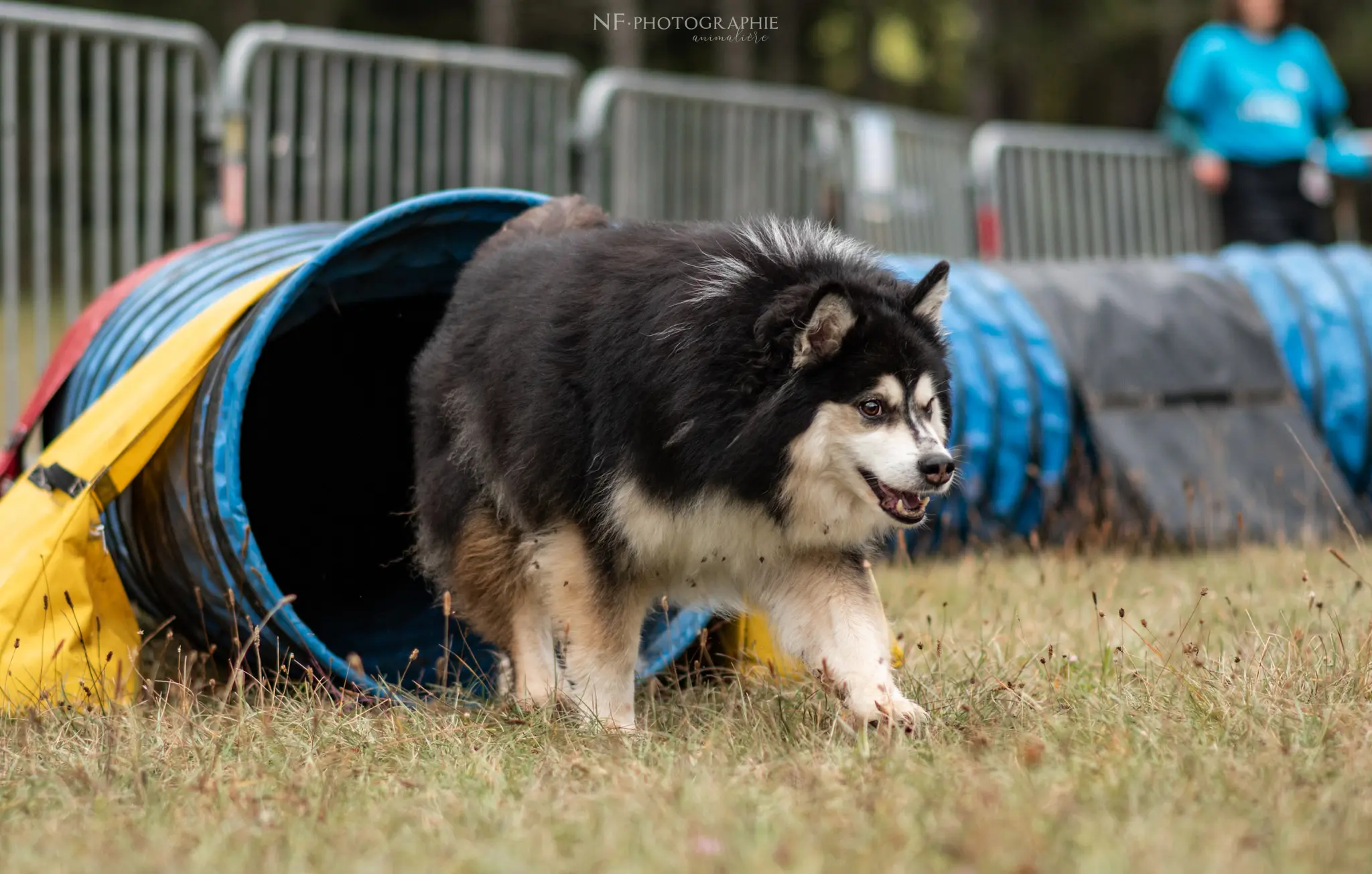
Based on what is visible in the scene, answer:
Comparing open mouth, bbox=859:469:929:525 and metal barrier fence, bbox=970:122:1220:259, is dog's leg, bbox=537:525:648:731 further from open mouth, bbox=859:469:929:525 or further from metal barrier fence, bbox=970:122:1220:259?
metal barrier fence, bbox=970:122:1220:259

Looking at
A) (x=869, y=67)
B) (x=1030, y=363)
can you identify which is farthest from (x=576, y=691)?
(x=869, y=67)

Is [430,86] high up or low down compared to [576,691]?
up

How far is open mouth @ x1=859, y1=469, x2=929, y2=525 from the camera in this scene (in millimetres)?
3645

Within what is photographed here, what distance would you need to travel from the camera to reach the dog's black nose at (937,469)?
11.5ft

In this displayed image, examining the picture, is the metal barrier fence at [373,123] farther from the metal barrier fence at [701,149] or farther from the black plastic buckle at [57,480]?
the black plastic buckle at [57,480]

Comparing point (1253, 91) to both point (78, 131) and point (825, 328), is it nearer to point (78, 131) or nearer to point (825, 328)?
point (78, 131)

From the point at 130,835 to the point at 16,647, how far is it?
1500 mm

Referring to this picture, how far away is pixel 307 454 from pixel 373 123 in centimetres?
330

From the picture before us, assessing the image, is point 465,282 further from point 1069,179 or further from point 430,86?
point 1069,179

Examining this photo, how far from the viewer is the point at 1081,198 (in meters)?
12.1

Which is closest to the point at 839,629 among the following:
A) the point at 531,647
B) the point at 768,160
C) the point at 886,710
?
the point at 886,710

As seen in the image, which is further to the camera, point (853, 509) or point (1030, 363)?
point (1030, 363)

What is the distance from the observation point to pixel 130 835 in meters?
2.80

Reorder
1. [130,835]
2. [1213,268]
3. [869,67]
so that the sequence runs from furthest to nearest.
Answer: [869,67] < [1213,268] < [130,835]
